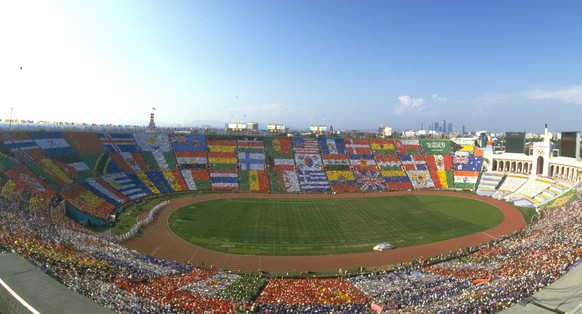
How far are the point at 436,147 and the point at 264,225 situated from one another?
55.9 m

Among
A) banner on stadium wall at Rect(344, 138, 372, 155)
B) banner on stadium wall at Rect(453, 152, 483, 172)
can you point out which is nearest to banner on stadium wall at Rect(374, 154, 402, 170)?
banner on stadium wall at Rect(344, 138, 372, 155)

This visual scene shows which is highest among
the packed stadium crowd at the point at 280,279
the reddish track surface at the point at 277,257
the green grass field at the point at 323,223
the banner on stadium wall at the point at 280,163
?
the banner on stadium wall at the point at 280,163

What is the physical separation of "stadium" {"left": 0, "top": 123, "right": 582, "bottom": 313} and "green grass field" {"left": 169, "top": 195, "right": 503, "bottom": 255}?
4.78 feet

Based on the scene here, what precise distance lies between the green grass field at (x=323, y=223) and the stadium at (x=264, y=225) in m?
1.46

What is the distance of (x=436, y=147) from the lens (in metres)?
83.6

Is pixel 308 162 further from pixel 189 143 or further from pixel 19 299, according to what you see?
pixel 19 299

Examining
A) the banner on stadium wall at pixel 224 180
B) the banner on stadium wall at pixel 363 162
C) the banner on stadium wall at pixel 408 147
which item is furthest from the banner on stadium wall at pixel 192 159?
the banner on stadium wall at pixel 408 147

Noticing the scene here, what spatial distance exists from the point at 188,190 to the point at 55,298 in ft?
170

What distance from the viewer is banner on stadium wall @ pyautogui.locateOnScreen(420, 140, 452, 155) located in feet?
269

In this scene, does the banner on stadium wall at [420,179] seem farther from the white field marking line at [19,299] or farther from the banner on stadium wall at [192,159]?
the white field marking line at [19,299]

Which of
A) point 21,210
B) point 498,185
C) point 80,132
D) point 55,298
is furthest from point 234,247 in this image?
point 498,185

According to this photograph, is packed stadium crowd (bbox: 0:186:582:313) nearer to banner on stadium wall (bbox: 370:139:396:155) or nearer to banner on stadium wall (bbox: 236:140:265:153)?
banner on stadium wall (bbox: 236:140:265:153)

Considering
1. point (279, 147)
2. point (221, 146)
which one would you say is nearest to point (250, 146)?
point (221, 146)

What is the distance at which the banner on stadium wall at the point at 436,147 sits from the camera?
81938 mm
